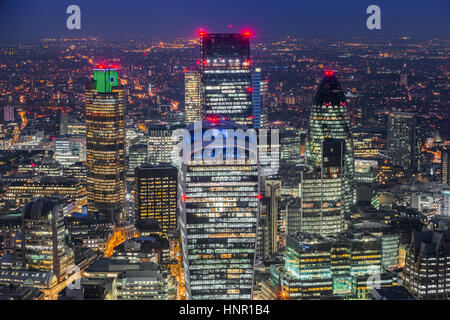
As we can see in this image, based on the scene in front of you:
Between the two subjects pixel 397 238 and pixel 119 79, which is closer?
pixel 397 238

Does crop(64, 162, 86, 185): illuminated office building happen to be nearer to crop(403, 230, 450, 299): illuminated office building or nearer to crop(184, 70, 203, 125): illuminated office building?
crop(184, 70, 203, 125): illuminated office building

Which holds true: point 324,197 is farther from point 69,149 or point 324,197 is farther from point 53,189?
point 69,149

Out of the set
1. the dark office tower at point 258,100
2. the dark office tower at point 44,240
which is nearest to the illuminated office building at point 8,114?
the dark office tower at point 258,100

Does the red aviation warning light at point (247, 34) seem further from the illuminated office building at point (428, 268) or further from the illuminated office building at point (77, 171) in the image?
the illuminated office building at point (77, 171)

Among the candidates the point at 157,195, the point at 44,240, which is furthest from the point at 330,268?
the point at 157,195
